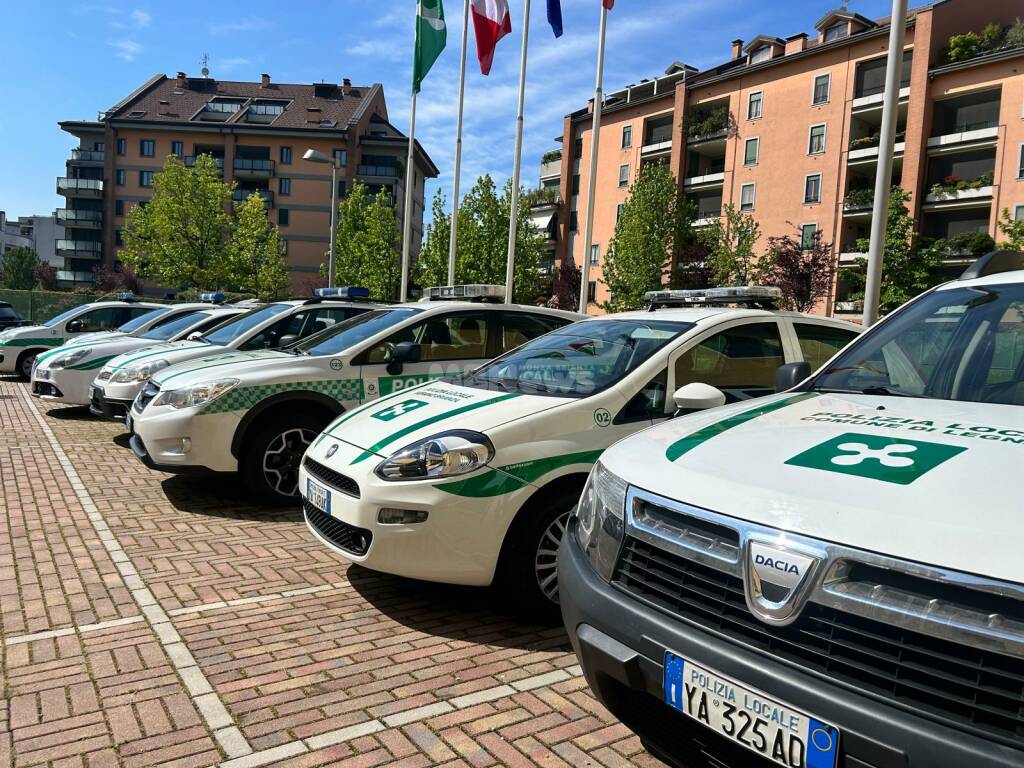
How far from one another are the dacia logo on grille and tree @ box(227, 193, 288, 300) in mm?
39271

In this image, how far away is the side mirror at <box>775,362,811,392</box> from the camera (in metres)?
3.48

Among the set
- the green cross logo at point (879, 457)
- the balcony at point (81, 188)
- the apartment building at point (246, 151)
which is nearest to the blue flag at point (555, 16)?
the green cross logo at point (879, 457)

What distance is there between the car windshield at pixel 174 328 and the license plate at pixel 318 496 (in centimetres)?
790

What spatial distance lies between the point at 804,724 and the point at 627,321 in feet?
11.5

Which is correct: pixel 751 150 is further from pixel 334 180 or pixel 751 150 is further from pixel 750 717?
pixel 750 717

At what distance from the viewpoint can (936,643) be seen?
1665 mm

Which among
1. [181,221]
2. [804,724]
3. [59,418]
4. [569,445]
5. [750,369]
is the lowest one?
[59,418]

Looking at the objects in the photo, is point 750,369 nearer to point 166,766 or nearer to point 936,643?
point 936,643

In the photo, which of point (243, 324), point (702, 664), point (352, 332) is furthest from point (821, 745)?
point (243, 324)

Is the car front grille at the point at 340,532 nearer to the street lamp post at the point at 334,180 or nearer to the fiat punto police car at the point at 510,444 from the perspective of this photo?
the fiat punto police car at the point at 510,444

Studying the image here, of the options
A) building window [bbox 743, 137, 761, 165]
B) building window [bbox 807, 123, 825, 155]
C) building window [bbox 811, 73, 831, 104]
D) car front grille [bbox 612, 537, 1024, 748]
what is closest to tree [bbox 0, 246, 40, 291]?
building window [bbox 743, 137, 761, 165]

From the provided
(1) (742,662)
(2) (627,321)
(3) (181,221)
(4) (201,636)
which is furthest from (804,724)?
(3) (181,221)

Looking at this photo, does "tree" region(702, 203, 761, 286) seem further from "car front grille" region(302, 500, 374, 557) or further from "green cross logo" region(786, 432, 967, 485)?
"green cross logo" region(786, 432, 967, 485)

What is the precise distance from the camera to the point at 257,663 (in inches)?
143
